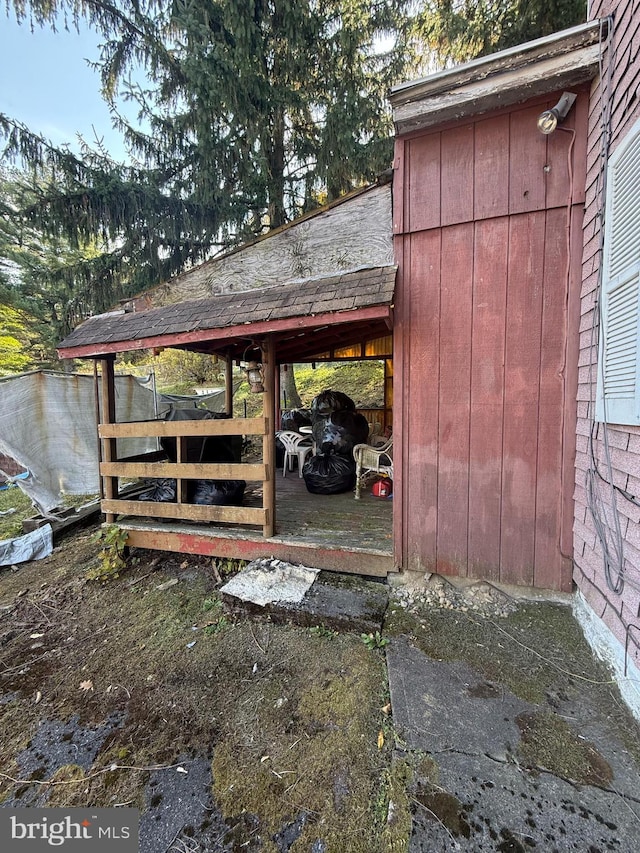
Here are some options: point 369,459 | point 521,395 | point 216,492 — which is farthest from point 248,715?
point 369,459

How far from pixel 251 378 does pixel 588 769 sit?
3565 millimetres

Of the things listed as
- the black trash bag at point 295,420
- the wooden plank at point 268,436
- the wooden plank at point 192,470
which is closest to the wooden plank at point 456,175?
A: the wooden plank at point 268,436

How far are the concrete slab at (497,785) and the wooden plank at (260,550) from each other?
109cm

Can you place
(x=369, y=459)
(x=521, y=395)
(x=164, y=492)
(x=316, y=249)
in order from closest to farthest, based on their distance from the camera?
(x=521, y=395) < (x=316, y=249) < (x=164, y=492) < (x=369, y=459)

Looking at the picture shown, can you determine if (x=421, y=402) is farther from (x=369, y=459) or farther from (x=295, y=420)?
(x=295, y=420)

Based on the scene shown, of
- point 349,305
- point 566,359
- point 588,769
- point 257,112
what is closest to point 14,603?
point 349,305

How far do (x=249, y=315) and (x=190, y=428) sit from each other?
1.38 meters

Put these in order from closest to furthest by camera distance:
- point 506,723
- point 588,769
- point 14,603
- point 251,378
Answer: point 588,769
point 506,723
point 14,603
point 251,378

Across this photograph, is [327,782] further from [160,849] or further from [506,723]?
[506,723]

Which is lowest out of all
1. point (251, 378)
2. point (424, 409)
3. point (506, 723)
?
point (506, 723)

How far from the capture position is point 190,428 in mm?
3541

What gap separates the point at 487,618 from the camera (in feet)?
8.13

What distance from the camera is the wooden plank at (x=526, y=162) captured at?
2432 mm

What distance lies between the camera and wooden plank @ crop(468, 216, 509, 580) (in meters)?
2.58
